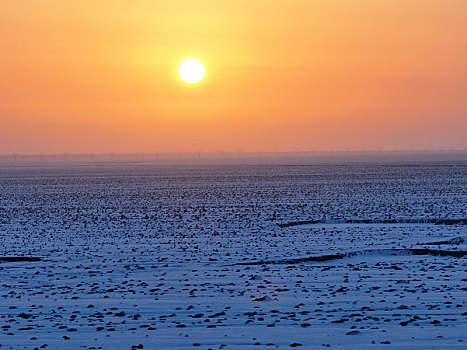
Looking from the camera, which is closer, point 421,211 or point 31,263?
point 31,263

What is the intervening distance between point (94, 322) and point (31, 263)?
1135cm

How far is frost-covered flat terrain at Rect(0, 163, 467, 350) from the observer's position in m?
15.9

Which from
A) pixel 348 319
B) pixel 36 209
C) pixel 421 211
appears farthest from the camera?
pixel 36 209

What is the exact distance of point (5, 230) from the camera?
41406mm

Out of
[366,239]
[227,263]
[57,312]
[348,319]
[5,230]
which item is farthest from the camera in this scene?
[5,230]

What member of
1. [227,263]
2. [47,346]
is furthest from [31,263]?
[47,346]

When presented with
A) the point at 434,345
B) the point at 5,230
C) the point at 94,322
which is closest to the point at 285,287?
the point at 94,322

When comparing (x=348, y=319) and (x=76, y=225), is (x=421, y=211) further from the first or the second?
(x=348, y=319)

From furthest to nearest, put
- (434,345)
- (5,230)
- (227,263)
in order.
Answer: (5,230), (227,263), (434,345)

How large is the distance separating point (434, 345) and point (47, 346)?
7.09 metres

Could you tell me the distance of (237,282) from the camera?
22859 millimetres

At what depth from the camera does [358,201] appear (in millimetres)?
60344

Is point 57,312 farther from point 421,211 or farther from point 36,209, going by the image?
point 36,209

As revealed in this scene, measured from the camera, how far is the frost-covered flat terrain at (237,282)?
15906 mm
